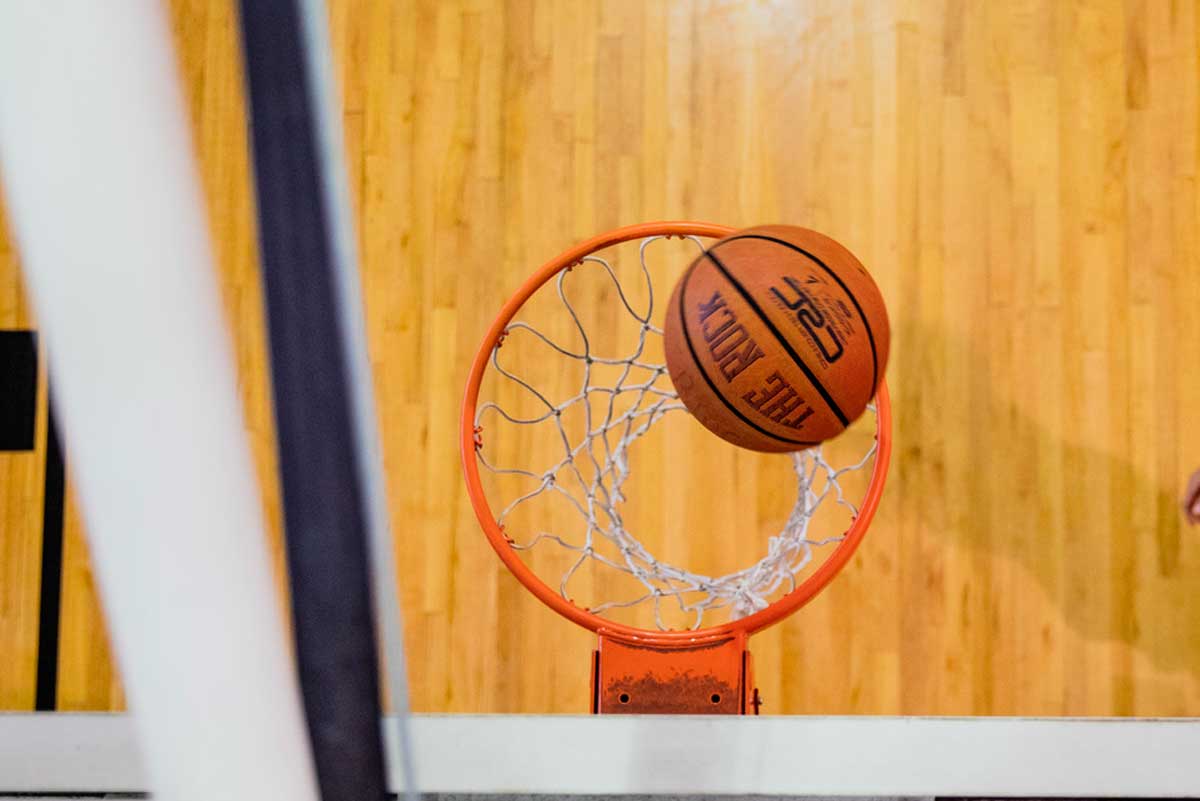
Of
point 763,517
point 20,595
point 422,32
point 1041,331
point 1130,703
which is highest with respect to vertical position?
point 422,32

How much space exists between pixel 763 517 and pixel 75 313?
176cm

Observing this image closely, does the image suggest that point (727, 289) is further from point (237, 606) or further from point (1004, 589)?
point (1004, 589)

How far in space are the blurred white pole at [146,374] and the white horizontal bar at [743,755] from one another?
1167mm

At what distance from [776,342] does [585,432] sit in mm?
855

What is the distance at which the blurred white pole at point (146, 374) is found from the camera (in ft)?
0.67

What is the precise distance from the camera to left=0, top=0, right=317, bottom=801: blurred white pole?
203mm

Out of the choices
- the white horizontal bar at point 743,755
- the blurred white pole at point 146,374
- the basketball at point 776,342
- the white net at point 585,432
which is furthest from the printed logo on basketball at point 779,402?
the blurred white pole at point 146,374

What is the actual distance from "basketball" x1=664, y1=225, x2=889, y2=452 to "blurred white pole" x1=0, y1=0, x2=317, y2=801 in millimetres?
902

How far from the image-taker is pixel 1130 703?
1836mm

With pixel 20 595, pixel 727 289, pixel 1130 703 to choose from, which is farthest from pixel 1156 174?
pixel 20 595

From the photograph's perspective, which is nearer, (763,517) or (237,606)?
(237,606)

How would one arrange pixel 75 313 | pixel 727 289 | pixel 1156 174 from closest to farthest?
pixel 75 313 < pixel 727 289 < pixel 1156 174

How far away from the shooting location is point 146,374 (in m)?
0.21

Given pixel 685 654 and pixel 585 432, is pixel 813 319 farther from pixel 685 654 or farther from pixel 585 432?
pixel 585 432
